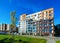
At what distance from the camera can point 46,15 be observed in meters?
40.0

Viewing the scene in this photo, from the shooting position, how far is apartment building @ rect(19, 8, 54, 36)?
A: 1501 inches

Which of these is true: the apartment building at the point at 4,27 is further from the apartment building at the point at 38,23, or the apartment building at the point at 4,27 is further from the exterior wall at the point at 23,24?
the apartment building at the point at 38,23

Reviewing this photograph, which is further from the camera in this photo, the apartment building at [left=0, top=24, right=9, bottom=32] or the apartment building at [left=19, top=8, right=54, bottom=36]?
the apartment building at [left=0, top=24, right=9, bottom=32]

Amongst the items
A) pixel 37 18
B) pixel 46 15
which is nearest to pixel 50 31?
pixel 46 15

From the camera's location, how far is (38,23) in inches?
1646

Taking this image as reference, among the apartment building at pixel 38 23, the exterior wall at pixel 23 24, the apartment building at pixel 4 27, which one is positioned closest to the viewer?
the apartment building at pixel 38 23

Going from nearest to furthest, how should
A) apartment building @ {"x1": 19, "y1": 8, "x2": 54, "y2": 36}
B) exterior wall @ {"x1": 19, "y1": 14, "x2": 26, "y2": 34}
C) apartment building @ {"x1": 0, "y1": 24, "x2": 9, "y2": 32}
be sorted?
apartment building @ {"x1": 19, "y1": 8, "x2": 54, "y2": 36} < exterior wall @ {"x1": 19, "y1": 14, "x2": 26, "y2": 34} < apartment building @ {"x1": 0, "y1": 24, "x2": 9, "y2": 32}

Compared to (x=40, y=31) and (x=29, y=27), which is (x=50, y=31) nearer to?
(x=40, y=31)

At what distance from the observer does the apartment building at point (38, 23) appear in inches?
1501

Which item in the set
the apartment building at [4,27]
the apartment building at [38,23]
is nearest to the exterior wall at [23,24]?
the apartment building at [38,23]

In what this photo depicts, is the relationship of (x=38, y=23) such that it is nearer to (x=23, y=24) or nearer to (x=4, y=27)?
(x=23, y=24)

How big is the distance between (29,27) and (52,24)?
9.94 m

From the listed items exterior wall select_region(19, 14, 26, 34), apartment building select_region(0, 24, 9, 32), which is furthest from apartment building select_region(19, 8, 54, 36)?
apartment building select_region(0, 24, 9, 32)

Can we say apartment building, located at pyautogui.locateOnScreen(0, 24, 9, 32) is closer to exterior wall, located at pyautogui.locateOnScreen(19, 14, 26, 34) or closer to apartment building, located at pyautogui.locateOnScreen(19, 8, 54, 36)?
exterior wall, located at pyautogui.locateOnScreen(19, 14, 26, 34)
